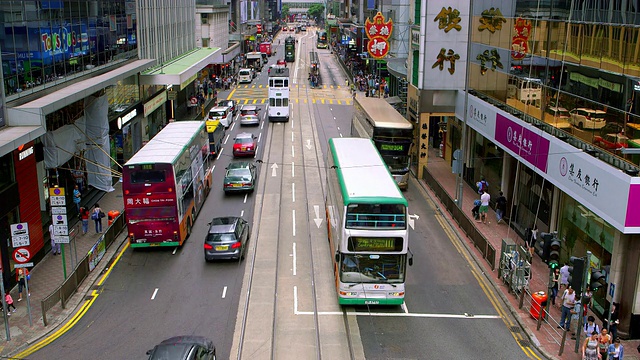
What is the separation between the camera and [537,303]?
65.8ft

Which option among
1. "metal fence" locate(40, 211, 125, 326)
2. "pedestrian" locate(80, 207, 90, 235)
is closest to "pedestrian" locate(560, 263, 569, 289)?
"metal fence" locate(40, 211, 125, 326)

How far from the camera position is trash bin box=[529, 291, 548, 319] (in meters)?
20.0

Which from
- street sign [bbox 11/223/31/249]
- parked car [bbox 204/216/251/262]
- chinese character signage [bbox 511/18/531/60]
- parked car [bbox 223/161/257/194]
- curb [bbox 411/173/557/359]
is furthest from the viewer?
parked car [bbox 223/161/257/194]

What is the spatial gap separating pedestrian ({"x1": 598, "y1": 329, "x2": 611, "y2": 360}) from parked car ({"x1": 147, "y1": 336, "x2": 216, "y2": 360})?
33.9ft

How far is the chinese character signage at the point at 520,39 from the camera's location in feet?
94.9

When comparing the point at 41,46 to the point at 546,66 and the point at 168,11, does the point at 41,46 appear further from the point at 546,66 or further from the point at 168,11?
the point at 168,11

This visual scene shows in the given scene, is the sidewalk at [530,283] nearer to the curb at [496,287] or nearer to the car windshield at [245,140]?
the curb at [496,287]

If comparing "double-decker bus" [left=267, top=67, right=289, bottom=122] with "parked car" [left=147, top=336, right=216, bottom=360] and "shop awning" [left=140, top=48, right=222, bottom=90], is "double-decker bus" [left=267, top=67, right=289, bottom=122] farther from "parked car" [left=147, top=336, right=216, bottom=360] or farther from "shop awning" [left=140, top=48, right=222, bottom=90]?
"parked car" [left=147, top=336, right=216, bottom=360]

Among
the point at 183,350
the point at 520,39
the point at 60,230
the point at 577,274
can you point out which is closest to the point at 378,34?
the point at 520,39

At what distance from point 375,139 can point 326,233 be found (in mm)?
7808

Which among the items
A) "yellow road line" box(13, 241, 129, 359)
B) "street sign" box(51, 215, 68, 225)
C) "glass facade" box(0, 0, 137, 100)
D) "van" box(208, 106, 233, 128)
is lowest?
"yellow road line" box(13, 241, 129, 359)

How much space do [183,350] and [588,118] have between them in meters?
15.7

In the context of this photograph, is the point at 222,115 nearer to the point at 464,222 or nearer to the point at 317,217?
the point at 317,217

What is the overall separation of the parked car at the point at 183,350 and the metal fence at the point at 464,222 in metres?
12.4
